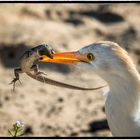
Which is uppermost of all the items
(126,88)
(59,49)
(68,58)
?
(68,58)

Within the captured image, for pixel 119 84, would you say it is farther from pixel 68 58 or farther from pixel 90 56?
pixel 68 58

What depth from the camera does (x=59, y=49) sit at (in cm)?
876

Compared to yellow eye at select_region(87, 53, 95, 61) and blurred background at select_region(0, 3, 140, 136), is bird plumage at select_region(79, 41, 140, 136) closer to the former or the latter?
yellow eye at select_region(87, 53, 95, 61)

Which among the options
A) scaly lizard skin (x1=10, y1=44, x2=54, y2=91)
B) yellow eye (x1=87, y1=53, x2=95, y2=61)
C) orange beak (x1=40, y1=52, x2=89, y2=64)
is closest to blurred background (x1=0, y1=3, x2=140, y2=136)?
scaly lizard skin (x1=10, y1=44, x2=54, y2=91)

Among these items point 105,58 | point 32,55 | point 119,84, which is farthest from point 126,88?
point 32,55

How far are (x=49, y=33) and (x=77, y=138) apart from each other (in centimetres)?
283

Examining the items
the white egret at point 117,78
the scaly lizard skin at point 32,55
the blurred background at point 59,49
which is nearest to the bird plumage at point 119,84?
the white egret at point 117,78

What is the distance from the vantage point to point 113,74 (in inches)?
178

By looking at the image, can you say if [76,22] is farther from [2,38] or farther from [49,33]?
[2,38]

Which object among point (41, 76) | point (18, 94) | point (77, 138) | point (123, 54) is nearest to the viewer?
point (123, 54)

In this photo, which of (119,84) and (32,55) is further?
(32,55)

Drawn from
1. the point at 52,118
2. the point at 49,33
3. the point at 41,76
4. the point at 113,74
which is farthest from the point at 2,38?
the point at 113,74

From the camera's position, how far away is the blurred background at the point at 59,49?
7.15m

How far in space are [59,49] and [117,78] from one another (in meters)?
4.29
